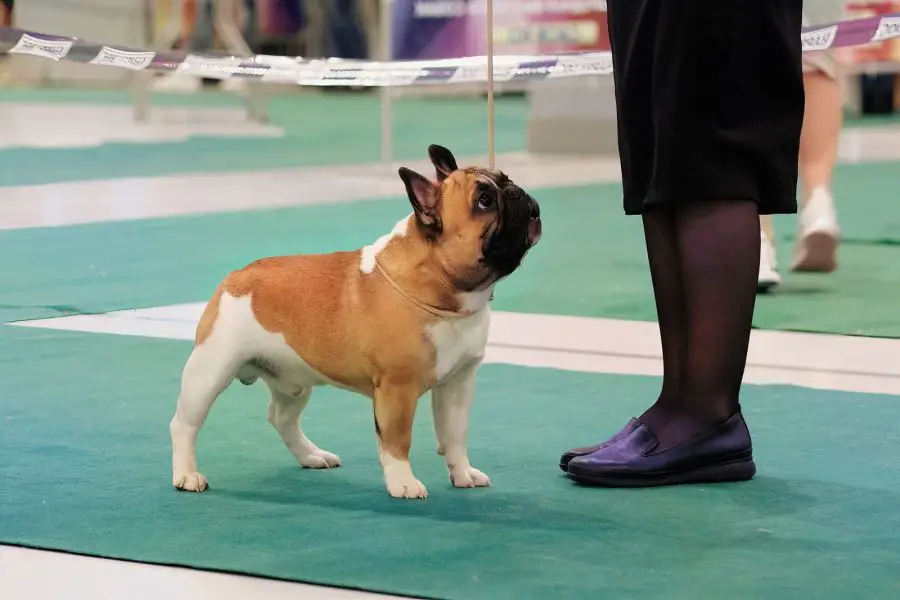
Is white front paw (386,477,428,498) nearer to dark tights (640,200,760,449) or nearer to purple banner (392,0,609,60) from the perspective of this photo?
dark tights (640,200,760,449)

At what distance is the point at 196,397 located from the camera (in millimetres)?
2875

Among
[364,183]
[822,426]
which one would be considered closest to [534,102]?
[364,183]

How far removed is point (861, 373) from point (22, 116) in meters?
11.9

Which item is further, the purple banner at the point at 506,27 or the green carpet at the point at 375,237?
the purple banner at the point at 506,27

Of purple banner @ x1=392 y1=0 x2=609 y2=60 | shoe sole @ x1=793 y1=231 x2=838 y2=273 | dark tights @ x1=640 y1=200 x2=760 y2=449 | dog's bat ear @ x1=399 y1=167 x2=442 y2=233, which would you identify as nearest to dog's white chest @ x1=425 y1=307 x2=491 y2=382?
dog's bat ear @ x1=399 y1=167 x2=442 y2=233

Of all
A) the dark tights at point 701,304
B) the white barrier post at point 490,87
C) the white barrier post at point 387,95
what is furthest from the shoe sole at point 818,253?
the white barrier post at point 387,95

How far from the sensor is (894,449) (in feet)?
10.4

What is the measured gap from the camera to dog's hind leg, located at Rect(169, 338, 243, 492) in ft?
9.34

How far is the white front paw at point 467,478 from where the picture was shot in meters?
2.87

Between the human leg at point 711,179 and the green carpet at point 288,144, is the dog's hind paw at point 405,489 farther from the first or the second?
the green carpet at point 288,144

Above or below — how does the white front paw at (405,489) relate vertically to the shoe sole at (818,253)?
above

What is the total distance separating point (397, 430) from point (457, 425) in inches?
5.7

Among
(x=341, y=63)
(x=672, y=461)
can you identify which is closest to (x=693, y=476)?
(x=672, y=461)

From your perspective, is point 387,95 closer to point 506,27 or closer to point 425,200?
point 506,27
